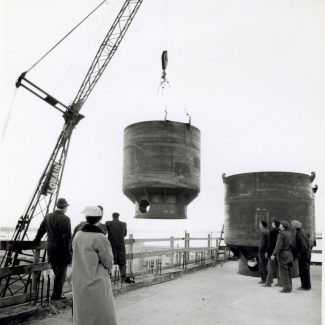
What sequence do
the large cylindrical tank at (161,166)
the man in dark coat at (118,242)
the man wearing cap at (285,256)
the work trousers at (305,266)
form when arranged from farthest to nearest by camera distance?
the large cylindrical tank at (161,166) < the work trousers at (305,266) < the man wearing cap at (285,256) < the man in dark coat at (118,242)

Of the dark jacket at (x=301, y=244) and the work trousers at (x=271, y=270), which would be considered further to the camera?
the work trousers at (x=271, y=270)

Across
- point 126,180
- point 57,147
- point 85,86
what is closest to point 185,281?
point 126,180

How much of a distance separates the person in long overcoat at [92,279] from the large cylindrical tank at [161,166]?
5501 mm

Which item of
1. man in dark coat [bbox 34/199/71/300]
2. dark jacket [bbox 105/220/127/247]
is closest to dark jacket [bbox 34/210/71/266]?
man in dark coat [bbox 34/199/71/300]

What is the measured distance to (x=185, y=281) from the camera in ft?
31.0

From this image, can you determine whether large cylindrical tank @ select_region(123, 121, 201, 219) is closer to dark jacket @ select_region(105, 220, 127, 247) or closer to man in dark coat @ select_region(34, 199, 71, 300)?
dark jacket @ select_region(105, 220, 127, 247)

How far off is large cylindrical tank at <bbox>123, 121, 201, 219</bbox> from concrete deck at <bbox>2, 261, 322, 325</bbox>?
2.37 m

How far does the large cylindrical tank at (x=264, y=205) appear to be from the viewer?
34.8 feet

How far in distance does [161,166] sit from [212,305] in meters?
4.17

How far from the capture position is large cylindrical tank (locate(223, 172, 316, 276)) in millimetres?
10594

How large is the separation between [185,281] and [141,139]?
432cm

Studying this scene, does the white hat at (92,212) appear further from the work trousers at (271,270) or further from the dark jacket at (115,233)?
the work trousers at (271,270)

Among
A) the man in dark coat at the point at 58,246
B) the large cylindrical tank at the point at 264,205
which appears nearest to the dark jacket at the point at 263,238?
the large cylindrical tank at the point at 264,205

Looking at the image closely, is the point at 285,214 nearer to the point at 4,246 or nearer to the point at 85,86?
the point at 4,246
